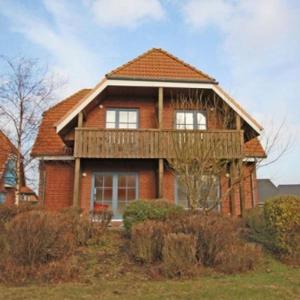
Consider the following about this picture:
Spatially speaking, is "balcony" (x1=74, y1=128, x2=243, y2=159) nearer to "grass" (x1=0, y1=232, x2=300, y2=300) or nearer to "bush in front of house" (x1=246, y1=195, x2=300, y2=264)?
"bush in front of house" (x1=246, y1=195, x2=300, y2=264)

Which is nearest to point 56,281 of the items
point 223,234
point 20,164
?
point 223,234

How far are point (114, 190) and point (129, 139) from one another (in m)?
2.88

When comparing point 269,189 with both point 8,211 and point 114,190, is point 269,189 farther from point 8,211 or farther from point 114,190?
point 8,211

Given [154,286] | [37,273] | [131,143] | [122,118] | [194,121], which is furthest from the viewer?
[122,118]

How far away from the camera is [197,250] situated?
8461 millimetres

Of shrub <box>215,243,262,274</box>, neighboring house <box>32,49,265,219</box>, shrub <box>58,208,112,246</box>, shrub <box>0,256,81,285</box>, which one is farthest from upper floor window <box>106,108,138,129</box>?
shrub <box>0,256,81,285</box>

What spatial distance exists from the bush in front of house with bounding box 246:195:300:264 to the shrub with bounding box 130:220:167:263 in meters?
2.82

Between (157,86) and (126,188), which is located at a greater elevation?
(157,86)

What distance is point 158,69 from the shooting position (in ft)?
55.8

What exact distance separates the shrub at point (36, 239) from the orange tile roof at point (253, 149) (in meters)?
11.4

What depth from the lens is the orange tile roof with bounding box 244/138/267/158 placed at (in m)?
17.9

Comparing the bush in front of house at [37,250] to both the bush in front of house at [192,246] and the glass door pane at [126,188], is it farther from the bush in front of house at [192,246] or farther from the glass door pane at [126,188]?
the glass door pane at [126,188]

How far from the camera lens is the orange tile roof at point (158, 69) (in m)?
16.3

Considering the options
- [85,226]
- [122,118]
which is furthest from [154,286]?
[122,118]
